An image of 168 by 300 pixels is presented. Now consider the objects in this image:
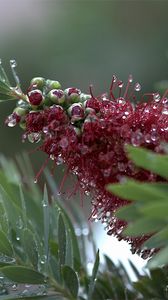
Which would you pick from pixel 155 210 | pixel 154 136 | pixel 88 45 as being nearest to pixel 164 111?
pixel 154 136

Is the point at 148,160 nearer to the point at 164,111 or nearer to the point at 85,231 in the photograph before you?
the point at 164,111

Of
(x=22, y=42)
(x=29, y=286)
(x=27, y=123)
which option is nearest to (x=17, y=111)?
(x=27, y=123)

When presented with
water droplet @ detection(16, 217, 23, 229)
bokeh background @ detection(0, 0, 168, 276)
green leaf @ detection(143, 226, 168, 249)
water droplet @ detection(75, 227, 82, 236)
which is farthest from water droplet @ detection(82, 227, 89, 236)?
bokeh background @ detection(0, 0, 168, 276)

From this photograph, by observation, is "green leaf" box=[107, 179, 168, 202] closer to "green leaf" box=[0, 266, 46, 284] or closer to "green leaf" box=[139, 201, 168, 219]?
"green leaf" box=[139, 201, 168, 219]

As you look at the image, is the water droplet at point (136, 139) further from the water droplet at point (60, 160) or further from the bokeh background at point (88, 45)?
the bokeh background at point (88, 45)

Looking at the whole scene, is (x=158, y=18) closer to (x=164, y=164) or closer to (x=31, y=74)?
(x=31, y=74)

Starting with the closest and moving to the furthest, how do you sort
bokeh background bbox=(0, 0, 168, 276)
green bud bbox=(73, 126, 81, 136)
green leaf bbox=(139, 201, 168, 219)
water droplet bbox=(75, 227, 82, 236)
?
1. green leaf bbox=(139, 201, 168, 219)
2. green bud bbox=(73, 126, 81, 136)
3. water droplet bbox=(75, 227, 82, 236)
4. bokeh background bbox=(0, 0, 168, 276)

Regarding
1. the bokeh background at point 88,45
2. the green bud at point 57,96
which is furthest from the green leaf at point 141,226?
the bokeh background at point 88,45
